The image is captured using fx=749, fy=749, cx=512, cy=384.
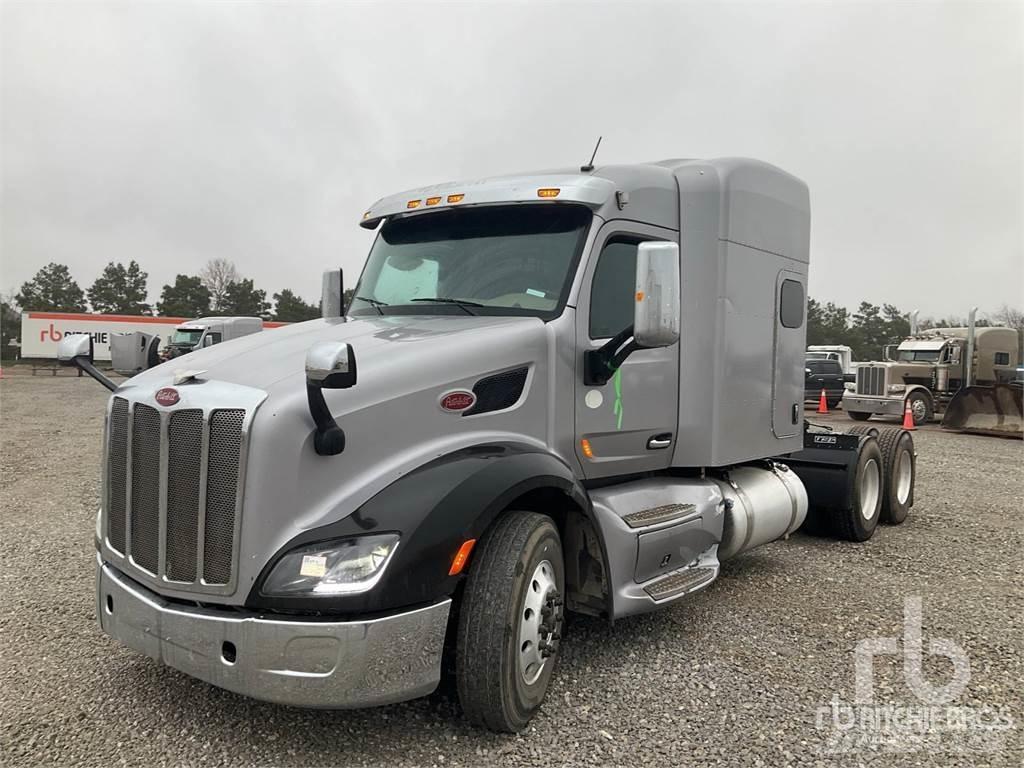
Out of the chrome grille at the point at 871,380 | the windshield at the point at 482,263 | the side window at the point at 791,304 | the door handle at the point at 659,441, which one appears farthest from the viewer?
the chrome grille at the point at 871,380

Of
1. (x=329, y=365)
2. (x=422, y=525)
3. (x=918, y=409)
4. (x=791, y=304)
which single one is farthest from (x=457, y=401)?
(x=918, y=409)

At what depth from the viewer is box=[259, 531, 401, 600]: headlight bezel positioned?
2.91 meters

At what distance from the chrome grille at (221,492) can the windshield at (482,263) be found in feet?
5.29

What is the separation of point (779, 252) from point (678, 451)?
6.30ft

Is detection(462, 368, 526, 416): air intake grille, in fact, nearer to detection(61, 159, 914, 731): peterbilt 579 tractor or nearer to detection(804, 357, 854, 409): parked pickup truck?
detection(61, 159, 914, 731): peterbilt 579 tractor

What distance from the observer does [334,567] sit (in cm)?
294

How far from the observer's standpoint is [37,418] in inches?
695

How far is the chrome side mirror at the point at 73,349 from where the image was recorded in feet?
13.0

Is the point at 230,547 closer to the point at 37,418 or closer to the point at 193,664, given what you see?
the point at 193,664

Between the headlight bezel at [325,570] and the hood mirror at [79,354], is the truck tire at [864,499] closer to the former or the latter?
the headlight bezel at [325,570]

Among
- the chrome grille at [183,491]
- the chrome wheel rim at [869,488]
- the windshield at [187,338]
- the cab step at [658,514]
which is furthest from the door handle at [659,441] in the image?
the windshield at [187,338]

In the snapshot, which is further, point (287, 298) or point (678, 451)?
point (287, 298)

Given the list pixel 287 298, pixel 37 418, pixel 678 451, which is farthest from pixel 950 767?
pixel 287 298

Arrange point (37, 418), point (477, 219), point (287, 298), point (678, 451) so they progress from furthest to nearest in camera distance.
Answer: point (287, 298), point (37, 418), point (678, 451), point (477, 219)
